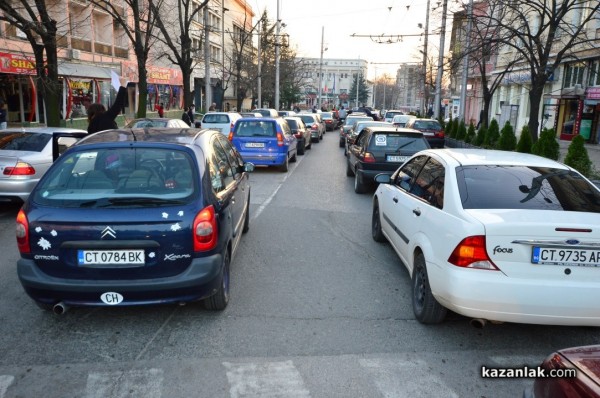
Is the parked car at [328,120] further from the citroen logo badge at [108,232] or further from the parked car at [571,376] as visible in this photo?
the parked car at [571,376]

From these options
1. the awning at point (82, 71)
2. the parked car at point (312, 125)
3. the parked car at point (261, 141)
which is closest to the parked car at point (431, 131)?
the parked car at point (312, 125)

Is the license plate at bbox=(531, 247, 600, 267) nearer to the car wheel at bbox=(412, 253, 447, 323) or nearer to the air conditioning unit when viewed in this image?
the car wheel at bbox=(412, 253, 447, 323)

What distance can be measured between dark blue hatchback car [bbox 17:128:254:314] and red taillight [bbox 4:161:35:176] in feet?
14.1

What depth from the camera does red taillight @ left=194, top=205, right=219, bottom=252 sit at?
400 cm

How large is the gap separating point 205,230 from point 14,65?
2012 centimetres

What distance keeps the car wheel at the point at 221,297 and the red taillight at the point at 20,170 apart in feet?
16.6

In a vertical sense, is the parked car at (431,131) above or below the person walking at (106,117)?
below

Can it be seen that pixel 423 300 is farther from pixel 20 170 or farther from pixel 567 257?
pixel 20 170

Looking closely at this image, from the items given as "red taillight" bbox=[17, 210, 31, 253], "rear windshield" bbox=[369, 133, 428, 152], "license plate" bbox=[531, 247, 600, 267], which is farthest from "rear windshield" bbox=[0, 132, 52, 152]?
"license plate" bbox=[531, 247, 600, 267]

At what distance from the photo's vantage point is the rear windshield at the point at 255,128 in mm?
14195

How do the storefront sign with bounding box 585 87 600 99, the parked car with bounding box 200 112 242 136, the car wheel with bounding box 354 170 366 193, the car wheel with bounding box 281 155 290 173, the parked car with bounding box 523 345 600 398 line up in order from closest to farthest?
the parked car with bounding box 523 345 600 398, the car wheel with bounding box 354 170 366 193, the car wheel with bounding box 281 155 290 173, the parked car with bounding box 200 112 242 136, the storefront sign with bounding box 585 87 600 99

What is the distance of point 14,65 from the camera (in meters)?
20.1

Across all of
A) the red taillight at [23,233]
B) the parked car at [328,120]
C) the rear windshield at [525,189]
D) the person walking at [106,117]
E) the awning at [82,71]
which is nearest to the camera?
the red taillight at [23,233]

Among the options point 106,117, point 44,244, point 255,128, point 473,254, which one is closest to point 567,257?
point 473,254
